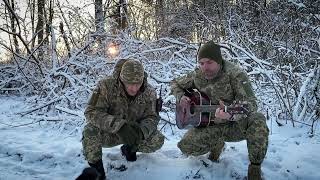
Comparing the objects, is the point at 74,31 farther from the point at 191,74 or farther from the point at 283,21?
the point at 191,74

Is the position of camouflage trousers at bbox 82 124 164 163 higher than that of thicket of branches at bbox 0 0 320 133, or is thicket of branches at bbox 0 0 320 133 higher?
thicket of branches at bbox 0 0 320 133

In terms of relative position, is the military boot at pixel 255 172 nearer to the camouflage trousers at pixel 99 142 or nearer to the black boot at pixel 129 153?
the camouflage trousers at pixel 99 142

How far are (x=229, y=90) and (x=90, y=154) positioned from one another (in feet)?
4.71

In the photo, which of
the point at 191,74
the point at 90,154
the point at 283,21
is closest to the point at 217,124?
the point at 191,74

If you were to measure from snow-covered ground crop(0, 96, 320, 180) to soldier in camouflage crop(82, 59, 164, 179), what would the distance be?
0.23 m

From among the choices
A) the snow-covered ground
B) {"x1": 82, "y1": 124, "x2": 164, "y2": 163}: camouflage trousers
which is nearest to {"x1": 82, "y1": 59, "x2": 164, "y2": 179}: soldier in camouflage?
{"x1": 82, "y1": 124, "x2": 164, "y2": 163}: camouflage trousers

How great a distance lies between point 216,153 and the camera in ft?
14.0

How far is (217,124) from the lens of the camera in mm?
4129

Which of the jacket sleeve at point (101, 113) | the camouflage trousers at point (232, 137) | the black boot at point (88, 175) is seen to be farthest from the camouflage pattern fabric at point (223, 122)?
the black boot at point (88, 175)

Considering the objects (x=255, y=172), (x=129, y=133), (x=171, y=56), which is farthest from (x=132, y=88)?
(x=171, y=56)

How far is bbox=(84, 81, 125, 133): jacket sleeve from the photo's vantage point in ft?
12.7

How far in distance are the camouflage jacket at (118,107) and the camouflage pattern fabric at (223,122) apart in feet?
1.09

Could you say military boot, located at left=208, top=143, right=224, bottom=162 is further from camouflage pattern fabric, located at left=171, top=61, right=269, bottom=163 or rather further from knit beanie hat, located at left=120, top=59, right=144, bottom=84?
knit beanie hat, located at left=120, top=59, right=144, bottom=84

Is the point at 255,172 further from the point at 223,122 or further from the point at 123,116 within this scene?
the point at 123,116
